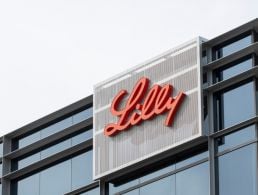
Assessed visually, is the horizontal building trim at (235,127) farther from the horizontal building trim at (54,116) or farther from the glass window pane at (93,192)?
the horizontal building trim at (54,116)

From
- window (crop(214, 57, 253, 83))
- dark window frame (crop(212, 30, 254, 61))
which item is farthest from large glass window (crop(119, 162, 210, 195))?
dark window frame (crop(212, 30, 254, 61))

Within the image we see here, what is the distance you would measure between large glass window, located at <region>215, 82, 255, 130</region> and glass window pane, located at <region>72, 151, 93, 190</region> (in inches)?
241

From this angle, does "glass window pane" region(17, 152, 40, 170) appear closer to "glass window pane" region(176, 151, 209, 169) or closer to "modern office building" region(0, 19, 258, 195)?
"modern office building" region(0, 19, 258, 195)

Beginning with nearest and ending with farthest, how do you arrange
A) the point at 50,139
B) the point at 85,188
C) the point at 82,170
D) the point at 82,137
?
the point at 85,188 → the point at 82,170 → the point at 82,137 → the point at 50,139

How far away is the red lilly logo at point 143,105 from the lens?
45688mm

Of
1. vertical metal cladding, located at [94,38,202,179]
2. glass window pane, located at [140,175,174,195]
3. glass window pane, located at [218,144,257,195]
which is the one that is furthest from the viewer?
glass window pane, located at [140,175,174,195]

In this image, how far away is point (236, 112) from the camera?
147ft

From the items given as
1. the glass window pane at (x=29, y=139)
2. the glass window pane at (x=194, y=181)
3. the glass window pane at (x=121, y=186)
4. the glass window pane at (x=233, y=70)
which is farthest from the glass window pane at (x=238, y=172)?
the glass window pane at (x=29, y=139)

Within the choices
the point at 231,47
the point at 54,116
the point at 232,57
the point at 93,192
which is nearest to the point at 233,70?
the point at 232,57

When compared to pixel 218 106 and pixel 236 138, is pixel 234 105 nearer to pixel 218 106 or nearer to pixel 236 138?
pixel 218 106

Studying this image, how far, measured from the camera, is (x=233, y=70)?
148 feet

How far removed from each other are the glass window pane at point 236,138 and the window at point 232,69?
75.2 inches

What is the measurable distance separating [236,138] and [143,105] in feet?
12.5

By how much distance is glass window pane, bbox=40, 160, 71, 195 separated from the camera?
50438mm
